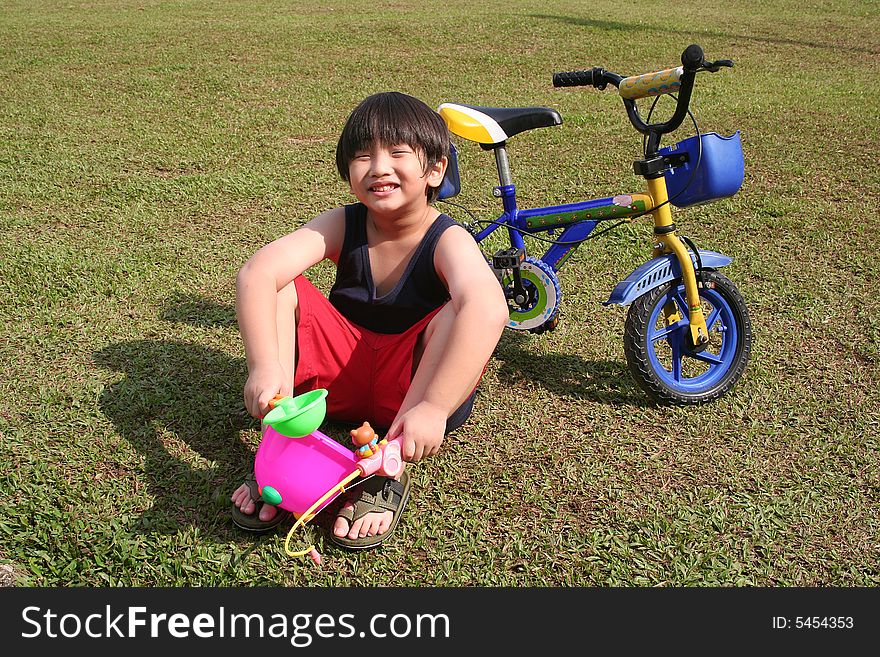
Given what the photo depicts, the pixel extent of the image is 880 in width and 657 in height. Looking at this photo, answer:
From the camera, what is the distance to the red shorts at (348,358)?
2.47 metres

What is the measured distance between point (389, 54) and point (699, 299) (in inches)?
305

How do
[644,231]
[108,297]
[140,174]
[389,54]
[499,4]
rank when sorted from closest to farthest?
[108,297]
[644,231]
[140,174]
[389,54]
[499,4]

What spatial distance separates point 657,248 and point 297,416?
59.1 inches

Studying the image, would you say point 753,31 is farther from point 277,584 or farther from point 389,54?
point 277,584

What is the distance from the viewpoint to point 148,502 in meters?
2.40

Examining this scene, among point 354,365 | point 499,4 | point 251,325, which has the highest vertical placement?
point 499,4

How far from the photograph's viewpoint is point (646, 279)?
2721mm

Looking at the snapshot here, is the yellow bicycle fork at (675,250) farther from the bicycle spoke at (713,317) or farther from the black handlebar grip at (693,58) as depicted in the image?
the black handlebar grip at (693,58)

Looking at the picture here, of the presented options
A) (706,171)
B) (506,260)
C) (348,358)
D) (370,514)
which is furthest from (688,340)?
(370,514)

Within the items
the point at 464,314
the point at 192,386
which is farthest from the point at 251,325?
the point at 192,386

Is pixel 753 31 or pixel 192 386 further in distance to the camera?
pixel 753 31

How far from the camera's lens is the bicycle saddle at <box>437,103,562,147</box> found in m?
2.88

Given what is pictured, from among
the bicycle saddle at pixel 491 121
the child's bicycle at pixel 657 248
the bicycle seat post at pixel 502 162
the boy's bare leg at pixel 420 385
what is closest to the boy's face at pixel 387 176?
the boy's bare leg at pixel 420 385

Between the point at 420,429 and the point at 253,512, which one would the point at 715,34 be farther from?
the point at 253,512
